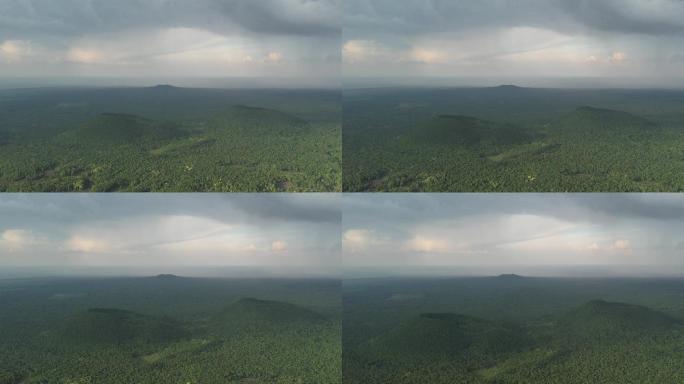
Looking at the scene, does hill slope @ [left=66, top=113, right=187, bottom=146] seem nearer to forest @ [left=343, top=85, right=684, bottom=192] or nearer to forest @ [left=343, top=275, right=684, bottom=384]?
forest @ [left=343, top=85, right=684, bottom=192]

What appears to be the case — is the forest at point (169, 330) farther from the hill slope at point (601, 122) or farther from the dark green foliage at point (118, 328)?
the hill slope at point (601, 122)

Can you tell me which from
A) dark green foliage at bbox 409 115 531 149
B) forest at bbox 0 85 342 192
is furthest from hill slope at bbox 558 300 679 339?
forest at bbox 0 85 342 192

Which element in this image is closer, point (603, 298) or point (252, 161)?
point (603, 298)

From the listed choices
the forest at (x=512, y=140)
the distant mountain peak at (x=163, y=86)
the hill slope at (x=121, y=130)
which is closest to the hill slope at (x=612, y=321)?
the forest at (x=512, y=140)

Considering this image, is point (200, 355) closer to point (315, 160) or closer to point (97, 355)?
point (97, 355)

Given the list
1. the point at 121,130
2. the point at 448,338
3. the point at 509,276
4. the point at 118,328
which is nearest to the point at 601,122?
the point at 509,276

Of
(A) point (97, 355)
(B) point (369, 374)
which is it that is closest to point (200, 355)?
(A) point (97, 355)

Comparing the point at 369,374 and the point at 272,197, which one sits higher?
the point at 272,197
